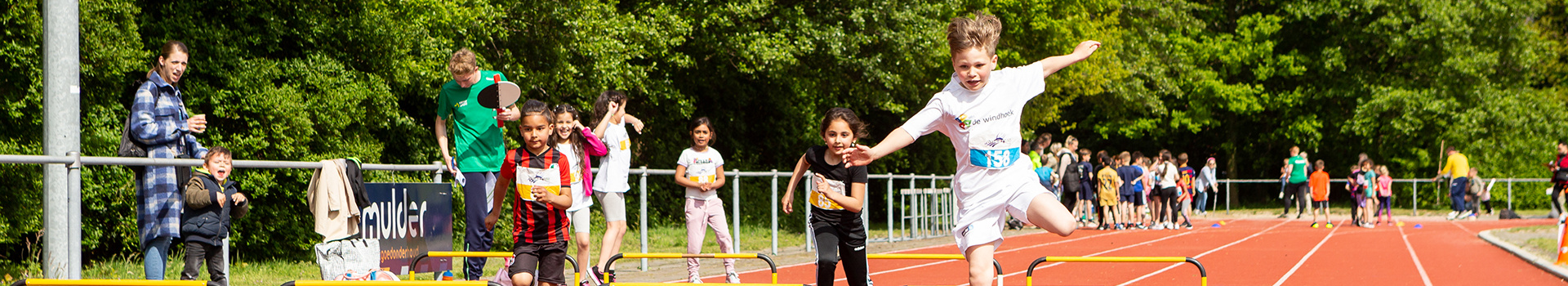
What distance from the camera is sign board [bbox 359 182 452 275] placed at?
8398 millimetres

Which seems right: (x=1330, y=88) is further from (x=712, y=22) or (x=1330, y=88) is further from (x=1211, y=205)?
(x=712, y=22)

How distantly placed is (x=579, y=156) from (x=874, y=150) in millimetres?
2258

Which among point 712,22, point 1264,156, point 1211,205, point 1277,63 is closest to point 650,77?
point 712,22

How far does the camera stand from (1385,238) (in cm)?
1884

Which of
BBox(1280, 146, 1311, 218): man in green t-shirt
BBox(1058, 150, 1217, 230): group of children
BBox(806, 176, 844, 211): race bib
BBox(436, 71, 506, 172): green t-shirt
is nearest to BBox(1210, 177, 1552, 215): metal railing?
BBox(1280, 146, 1311, 218): man in green t-shirt

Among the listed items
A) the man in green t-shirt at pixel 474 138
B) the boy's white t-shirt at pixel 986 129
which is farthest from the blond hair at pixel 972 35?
the man in green t-shirt at pixel 474 138

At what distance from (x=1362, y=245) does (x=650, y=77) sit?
34.5ft

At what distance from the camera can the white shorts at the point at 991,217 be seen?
18.8 feet

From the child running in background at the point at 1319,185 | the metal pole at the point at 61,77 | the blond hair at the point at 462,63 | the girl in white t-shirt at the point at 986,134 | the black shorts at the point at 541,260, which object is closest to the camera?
→ the girl in white t-shirt at the point at 986,134

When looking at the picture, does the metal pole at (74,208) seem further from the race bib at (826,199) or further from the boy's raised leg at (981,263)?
the boy's raised leg at (981,263)

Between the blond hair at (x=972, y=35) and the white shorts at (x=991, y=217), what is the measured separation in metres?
0.62

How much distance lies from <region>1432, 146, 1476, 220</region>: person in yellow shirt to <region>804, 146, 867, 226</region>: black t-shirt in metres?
23.6

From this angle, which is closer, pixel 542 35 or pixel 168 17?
pixel 168 17

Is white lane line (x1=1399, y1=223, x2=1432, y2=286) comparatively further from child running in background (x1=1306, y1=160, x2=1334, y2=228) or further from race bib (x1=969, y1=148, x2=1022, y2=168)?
race bib (x1=969, y1=148, x2=1022, y2=168)
